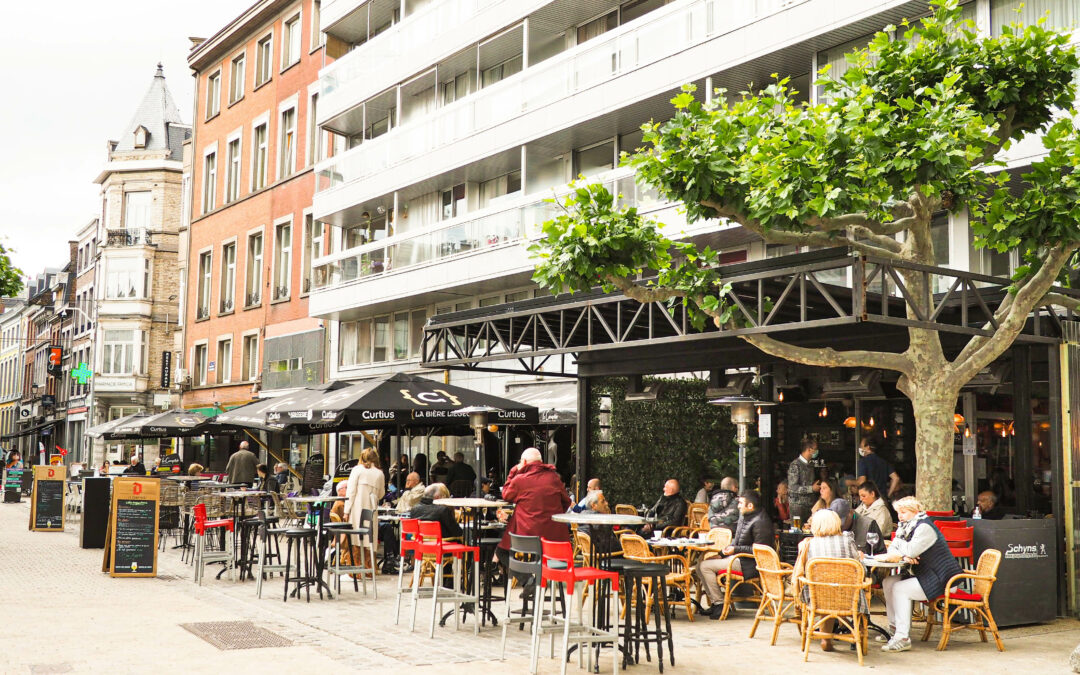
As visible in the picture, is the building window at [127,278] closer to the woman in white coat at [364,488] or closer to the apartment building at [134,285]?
the apartment building at [134,285]

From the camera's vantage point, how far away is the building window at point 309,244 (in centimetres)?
3538

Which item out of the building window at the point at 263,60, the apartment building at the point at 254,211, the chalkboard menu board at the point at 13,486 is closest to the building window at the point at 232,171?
the apartment building at the point at 254,211

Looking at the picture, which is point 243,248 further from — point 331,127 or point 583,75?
point 583,75

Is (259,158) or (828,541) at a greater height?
(259,158)

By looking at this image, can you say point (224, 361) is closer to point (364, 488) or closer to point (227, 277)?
point (227, 277)

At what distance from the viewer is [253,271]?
39.0 m

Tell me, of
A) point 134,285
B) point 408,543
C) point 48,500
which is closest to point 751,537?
point 408,543

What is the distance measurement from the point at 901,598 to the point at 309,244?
1093 inches

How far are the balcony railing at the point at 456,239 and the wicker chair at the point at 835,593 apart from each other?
10698 millimetres

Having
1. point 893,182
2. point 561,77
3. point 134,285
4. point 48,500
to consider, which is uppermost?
point 561,77

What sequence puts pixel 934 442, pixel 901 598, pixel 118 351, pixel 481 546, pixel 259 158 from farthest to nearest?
pixel 118 351
pixel 259 158
pixel 481 546
pixel 934 442
pixel 901 598

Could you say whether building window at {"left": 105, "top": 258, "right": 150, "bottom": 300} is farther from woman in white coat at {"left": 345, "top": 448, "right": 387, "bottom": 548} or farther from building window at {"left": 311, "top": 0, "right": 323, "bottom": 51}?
woman in white coat at {"left": 345, "top": 448, "right": 387, "bottom": 548}

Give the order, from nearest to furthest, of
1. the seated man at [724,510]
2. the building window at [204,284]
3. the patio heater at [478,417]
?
the seated man at [724,510] → the patio heater at [478,417] → the building window at [204,284]

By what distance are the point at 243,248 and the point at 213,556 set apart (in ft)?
84.1
